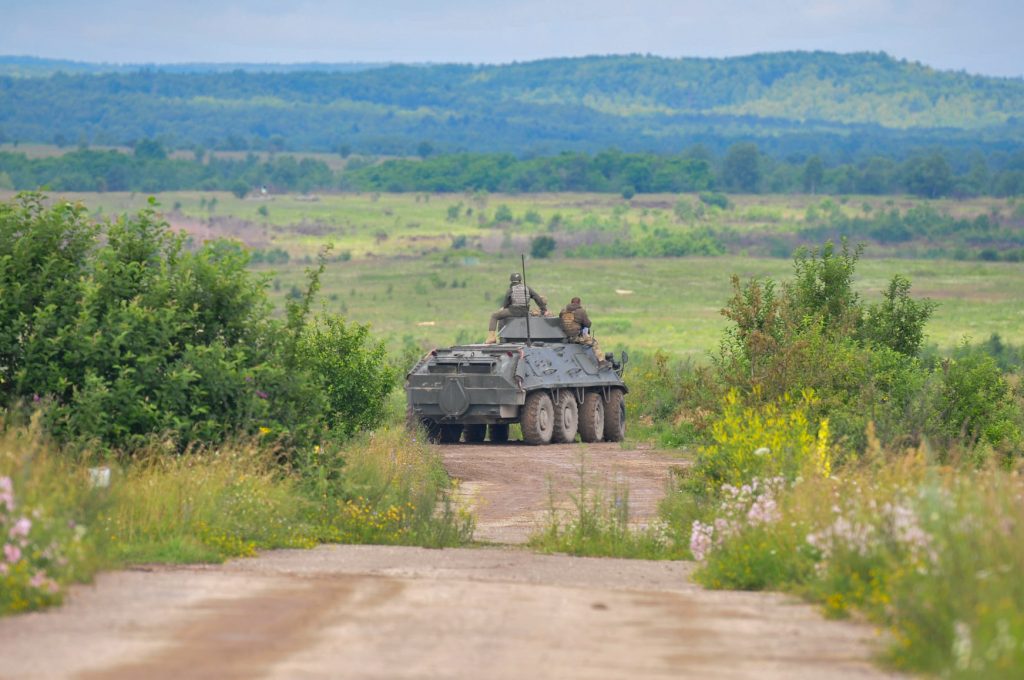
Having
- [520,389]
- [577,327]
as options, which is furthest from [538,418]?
[577,327]

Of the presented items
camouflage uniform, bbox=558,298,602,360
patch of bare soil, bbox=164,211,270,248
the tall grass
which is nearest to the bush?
the tall grass

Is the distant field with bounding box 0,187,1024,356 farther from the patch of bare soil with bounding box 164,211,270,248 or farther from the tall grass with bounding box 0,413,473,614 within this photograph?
the tall grass with bounding box 0,413,473,614

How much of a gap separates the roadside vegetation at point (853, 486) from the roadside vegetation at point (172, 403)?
202 centimetres

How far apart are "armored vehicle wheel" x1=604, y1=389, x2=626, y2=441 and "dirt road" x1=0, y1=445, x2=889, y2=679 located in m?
17.1

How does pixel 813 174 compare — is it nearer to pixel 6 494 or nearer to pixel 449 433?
pixel 449 433

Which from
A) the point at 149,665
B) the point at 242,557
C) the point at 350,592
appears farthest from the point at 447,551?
the point at 149,665

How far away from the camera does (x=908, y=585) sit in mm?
10305

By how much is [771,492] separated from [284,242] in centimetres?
8934

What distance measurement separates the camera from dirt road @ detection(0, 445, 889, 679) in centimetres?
930

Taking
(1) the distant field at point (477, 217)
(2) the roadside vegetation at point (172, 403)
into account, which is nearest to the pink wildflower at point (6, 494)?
(2) the roadside vegetation at point (172, 403)

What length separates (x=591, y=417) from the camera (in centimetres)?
3041

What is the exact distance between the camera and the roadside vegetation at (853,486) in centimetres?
979

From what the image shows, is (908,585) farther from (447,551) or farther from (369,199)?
(369,199)

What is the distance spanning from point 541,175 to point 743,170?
17.6 metres
